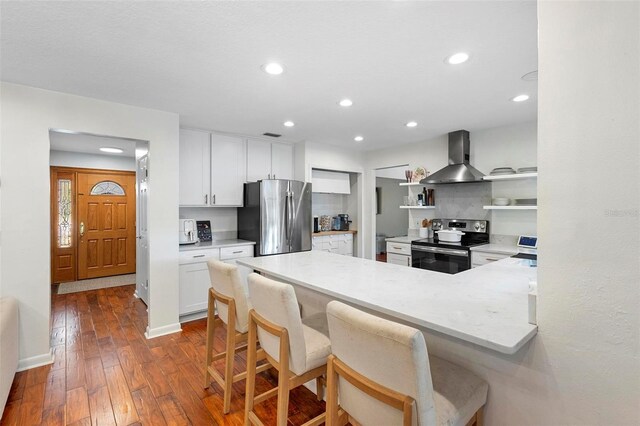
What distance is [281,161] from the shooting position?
4812mm

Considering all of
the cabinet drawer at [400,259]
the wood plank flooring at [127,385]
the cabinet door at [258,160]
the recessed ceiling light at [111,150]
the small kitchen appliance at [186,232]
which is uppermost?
the recessed ceiling light at [111,150]

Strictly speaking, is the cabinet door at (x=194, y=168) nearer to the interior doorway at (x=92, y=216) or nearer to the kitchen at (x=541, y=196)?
the kitchen at (x=541, y=196)

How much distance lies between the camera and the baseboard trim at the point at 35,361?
252 centimetres

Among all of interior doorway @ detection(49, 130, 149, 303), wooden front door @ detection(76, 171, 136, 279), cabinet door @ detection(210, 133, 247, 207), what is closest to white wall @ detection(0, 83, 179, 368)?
cabinet door @ detection(210, 133, 247, 207)

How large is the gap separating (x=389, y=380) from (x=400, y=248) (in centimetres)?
360

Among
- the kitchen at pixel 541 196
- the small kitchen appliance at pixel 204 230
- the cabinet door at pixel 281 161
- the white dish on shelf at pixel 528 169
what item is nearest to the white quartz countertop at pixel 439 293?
the kitchen at pixel 541 196

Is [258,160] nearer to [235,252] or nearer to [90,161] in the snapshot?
Result: [235,252]

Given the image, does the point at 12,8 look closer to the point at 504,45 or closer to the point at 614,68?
the point at 614,68

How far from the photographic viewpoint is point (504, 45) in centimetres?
190

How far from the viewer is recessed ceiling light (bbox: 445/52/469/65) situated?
2.02 meters

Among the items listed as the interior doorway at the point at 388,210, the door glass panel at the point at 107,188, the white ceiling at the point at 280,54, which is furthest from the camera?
the interior doorway at the point at 388,210

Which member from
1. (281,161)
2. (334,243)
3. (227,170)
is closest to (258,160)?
(281,161)

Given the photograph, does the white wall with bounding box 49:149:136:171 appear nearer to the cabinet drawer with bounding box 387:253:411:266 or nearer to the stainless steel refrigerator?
the stainless steel refrigerator

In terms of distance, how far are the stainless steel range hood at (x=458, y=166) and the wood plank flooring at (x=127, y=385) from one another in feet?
10.1
